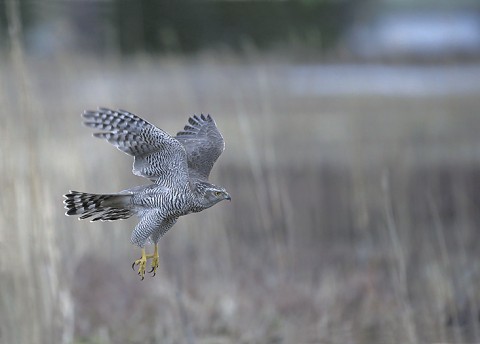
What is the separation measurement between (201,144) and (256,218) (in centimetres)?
666

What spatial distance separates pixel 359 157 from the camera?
24.1ft

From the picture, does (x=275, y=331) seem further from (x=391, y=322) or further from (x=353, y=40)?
(x=353, y=40)

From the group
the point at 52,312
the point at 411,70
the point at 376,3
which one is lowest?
the point at 52,312

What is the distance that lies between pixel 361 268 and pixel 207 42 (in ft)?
39.1

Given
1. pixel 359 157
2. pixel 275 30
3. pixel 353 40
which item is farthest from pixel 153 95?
pixel 353 40

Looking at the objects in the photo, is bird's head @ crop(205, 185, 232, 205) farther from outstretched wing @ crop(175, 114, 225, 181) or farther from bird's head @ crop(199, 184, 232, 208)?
outstretched wing @ crop(175, 114, 225, 181)

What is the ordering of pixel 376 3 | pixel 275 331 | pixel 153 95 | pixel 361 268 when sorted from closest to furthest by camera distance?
pixel 275 331 < pixel 361 268 < pixel 153 95 < pixel 376 3

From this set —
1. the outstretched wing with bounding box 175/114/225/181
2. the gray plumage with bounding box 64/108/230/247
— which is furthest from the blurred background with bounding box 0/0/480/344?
the gray plumage with bounding box 64/108/230/247

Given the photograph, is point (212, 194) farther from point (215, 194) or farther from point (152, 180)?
point (152, 180)

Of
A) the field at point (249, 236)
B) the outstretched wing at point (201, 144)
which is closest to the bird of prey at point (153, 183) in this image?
the outstretched wing at point (201, 144)

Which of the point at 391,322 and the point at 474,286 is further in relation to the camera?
the point at 474,286

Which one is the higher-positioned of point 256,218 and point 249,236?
point 256,218

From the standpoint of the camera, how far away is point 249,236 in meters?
9.20

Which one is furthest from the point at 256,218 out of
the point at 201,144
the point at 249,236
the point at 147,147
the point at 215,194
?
the point at 215,194
